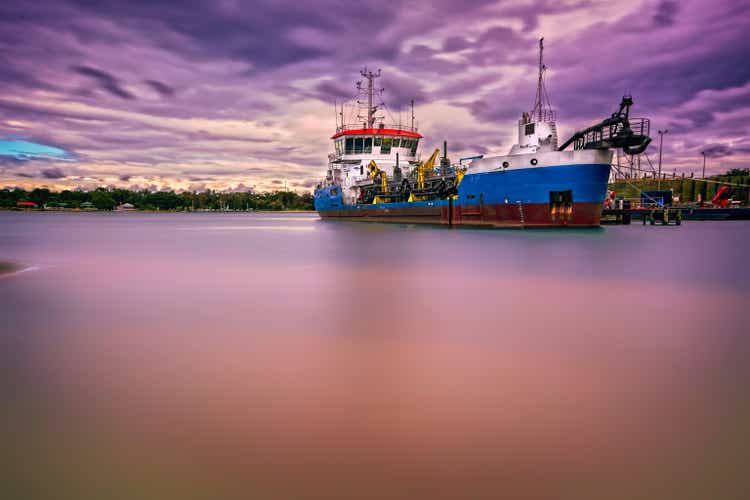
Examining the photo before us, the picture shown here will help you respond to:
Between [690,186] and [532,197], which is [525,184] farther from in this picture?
[690,186]

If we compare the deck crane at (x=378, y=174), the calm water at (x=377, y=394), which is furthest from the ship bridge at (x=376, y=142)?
the calm water at (x=377, y=394)

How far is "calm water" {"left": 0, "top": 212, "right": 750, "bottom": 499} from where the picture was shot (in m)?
3.01

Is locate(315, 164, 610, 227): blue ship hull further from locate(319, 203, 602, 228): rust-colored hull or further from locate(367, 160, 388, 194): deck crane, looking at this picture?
locate(367, 160, 388, 194): deck crane

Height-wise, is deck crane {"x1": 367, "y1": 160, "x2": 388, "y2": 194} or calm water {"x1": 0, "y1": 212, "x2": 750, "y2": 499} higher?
deck crane {"x1": 367, "y1": 160, "x2": 388, "y2": 194}

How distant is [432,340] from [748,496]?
12.8ft

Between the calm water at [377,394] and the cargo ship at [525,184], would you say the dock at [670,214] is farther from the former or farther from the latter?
the calm water at [377,394]

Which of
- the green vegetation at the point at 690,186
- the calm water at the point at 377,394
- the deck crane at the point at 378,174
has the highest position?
the green vegetation at the point at 690,186

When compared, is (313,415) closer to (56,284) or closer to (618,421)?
(618,421)

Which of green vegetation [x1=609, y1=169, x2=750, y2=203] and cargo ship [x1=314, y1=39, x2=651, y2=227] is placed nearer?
cargo ship [x1=314, y1=39, x2=651, y2=227]

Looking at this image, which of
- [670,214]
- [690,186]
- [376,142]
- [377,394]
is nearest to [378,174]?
[376,142]

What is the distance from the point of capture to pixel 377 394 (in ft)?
14.4

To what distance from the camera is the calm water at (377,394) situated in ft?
9.86

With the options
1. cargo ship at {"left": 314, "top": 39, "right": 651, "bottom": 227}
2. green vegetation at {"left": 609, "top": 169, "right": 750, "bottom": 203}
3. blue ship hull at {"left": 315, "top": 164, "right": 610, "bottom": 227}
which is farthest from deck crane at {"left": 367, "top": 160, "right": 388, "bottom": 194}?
green vegetation at {"left": 609, "top": 169, "right": 750, "bottom": 203}

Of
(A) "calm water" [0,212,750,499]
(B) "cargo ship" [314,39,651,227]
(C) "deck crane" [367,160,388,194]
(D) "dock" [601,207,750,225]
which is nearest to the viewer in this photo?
(A) "calm water" [0,212,750,499]
